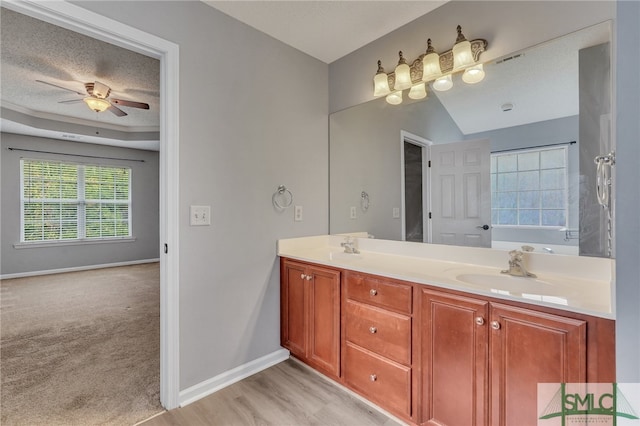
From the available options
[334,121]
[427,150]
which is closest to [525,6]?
[427,150]

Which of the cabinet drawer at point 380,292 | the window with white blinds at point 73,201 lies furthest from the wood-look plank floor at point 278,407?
the window with white blinds at point 73,201

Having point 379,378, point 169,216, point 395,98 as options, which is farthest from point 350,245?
point 169,216

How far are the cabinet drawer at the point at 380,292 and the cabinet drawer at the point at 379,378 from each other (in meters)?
0.30

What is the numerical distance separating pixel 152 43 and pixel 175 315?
1555mm

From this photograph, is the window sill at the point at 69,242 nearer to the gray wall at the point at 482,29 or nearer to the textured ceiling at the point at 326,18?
the textured ceiling at the point at 326,18

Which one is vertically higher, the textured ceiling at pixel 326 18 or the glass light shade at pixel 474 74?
the textured ceiling at pixel 326 18

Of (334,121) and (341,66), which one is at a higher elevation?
(341,66)

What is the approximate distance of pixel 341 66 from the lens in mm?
2482

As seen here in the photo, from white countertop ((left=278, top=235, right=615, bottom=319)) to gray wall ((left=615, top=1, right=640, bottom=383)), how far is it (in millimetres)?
319

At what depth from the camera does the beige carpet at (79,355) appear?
65.6 inches

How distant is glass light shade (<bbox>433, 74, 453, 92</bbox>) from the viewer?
6.07 ft

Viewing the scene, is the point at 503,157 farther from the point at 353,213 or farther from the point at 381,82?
the point at 353,213

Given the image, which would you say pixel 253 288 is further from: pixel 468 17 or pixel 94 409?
pixel 468 17

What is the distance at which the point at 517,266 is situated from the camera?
149 cm
